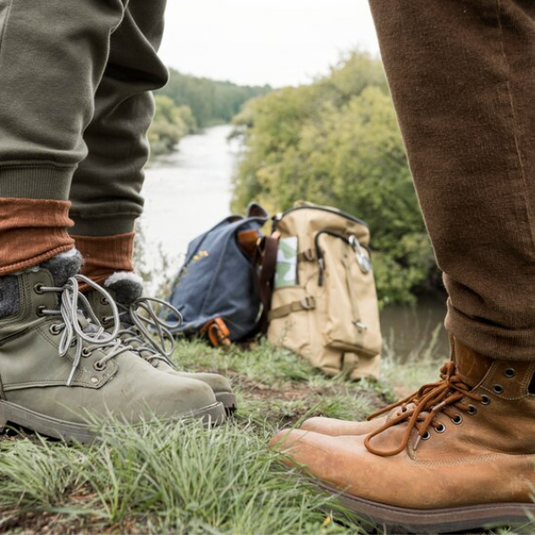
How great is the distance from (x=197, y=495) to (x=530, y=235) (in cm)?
71

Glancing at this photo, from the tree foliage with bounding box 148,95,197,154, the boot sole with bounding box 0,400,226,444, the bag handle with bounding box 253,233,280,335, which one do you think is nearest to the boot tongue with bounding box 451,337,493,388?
the boot sole with bounding box 0,400,226,444

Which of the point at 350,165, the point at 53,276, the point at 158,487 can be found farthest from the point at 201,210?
the point at 158,487

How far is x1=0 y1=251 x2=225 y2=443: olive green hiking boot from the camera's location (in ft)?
4.21

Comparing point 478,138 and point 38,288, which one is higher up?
point 478,138

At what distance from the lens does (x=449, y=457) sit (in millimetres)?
1200

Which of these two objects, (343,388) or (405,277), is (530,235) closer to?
(343,388)

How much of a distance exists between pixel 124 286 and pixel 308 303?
1.92 m

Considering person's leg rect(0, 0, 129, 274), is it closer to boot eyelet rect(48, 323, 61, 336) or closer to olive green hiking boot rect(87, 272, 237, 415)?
boot eyelet rect(48, 323, 61, 336)

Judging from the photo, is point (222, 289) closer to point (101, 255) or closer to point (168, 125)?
point (101, 255)

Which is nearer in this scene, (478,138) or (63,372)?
(478,138)

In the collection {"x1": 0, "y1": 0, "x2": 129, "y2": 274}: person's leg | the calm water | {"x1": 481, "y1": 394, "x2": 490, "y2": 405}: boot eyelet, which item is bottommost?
the calm water

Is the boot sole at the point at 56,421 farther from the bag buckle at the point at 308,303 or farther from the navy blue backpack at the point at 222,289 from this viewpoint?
the bag buckle at the point at 308,303

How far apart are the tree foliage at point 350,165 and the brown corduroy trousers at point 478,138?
79.7 ft

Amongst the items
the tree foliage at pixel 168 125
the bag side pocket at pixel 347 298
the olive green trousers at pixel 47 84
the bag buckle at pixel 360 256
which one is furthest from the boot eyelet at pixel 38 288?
the tree foliage at pixel 168 125
